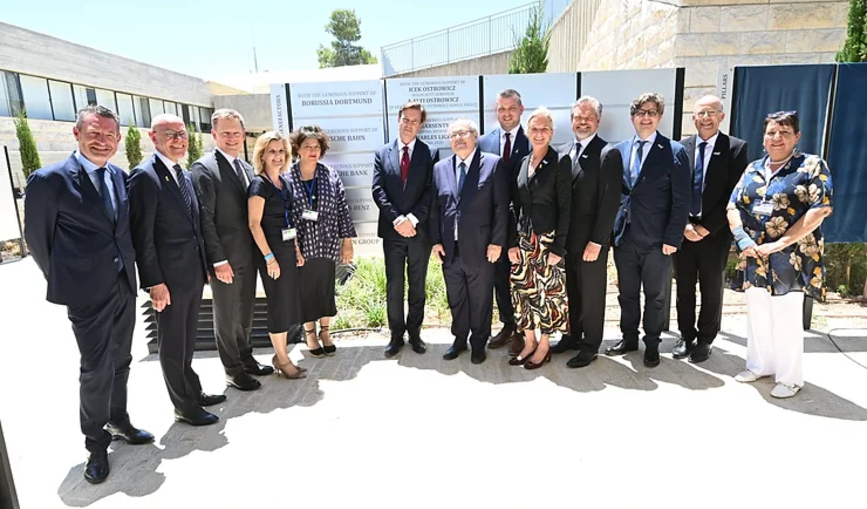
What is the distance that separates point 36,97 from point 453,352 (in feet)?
65.5

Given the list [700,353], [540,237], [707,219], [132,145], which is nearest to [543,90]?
[540,237]

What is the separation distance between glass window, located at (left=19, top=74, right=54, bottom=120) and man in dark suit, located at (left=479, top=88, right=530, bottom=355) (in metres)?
18.9

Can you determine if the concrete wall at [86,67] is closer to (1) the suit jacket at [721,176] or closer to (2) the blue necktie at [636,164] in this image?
(2) the blue necktie at [636,164]

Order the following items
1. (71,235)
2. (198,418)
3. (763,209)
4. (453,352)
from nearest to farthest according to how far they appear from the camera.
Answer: (71,235), (198,418), (763,209), (453,352)

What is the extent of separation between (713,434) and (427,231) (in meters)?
2.44

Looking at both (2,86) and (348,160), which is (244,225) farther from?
(2,86)

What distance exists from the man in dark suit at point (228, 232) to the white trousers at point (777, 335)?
12.0 feet

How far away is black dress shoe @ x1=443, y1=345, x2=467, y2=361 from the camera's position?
4.18 m

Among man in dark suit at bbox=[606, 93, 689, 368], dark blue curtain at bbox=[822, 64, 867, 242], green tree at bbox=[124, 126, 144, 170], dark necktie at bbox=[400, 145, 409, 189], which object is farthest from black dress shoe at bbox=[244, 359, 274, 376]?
green tree at bbox=[124, 126, 144, 170]

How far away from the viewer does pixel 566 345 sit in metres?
4.25

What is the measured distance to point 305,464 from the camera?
2.76m

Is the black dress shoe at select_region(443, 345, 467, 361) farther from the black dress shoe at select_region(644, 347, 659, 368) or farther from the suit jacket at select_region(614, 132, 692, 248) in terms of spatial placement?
the suit jacket at select_region(614, 132, 692, 248)

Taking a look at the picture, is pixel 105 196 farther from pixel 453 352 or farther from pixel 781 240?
pixel 781 240

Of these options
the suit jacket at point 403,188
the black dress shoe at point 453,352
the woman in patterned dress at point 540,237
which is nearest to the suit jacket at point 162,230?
the suit jacket at point 403,188
